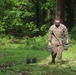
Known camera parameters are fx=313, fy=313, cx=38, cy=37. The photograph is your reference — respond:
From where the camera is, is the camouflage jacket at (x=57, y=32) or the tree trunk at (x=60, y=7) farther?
the tree trunk at (x=60, y=7)

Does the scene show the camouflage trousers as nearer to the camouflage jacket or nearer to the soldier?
the soldier

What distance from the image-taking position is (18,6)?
30.0 metres

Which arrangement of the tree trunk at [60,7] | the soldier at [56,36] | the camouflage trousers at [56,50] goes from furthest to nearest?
1. the tree trunk at [60,7]
2. the camouflage trousers at [56,50]
3. the soldier at [56,36]

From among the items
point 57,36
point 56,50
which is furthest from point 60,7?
point 56,50

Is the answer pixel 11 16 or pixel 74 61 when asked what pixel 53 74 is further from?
pixel 11 16

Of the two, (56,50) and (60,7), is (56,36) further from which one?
(60,7)

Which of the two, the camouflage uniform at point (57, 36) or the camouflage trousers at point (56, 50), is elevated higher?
the camouflage uniform at point (57, 36)

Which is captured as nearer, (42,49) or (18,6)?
(42,49)

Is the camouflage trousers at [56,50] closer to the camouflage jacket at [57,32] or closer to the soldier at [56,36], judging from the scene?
the soldier at [56,36]

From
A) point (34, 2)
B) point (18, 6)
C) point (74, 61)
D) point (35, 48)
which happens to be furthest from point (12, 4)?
point (74, 61)

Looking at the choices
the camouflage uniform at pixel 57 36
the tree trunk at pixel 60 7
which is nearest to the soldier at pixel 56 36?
the camouflage uniform at pixel 57 36

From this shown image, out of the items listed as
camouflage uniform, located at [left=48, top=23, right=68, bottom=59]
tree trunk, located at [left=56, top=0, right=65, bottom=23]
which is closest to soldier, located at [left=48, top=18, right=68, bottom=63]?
camouflage uniform, located at [left=48, top=23, right=68, bottom=59]

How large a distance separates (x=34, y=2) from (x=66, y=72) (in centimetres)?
2039

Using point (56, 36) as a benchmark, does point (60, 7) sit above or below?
below
